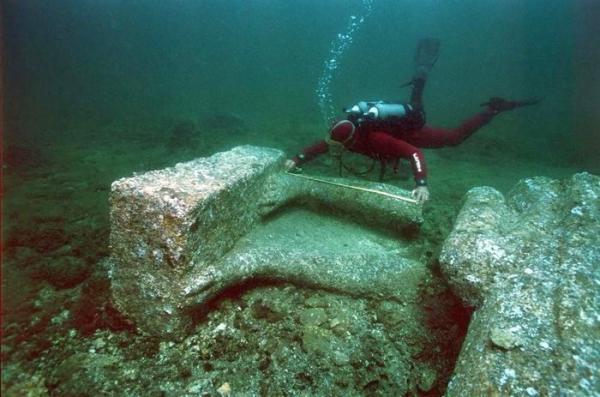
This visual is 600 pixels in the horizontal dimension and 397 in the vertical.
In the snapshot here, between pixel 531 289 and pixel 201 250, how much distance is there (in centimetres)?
277

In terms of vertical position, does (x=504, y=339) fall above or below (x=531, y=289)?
below

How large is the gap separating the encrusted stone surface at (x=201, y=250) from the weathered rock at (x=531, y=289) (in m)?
0.93

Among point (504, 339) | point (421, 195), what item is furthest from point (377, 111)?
point (504, 339)

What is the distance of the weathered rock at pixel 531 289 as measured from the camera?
2162 mm

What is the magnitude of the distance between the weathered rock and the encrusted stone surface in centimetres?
93

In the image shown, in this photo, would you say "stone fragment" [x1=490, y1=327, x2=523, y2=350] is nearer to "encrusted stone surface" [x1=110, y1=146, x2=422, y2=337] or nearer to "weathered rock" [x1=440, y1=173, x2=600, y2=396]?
"weathered rock" [x1=440, y1=173, x2=600, y2=396]

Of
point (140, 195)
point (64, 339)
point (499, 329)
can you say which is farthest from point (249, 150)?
point (499, 329)

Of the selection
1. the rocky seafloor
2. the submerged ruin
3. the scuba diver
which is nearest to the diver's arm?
the scuba diver

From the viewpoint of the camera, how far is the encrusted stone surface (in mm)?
2928

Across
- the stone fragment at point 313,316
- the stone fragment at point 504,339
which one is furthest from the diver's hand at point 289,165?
the stone fragment at point 504,339

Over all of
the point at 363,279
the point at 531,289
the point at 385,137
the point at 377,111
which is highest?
the point at 377,111

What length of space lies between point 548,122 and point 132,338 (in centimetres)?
→ 2725

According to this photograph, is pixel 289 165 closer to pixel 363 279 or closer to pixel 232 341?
pixel 363 279

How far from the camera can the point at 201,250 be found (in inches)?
124
